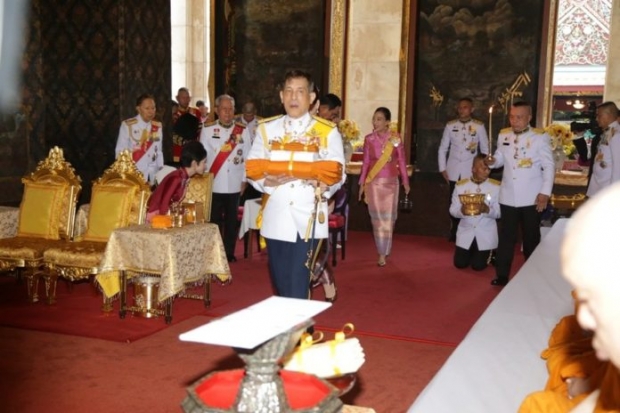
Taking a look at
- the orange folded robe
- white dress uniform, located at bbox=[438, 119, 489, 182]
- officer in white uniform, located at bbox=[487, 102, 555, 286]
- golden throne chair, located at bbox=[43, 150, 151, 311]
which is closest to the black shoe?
officer in white uniform, located at bbox=[487, 102, 555, 286]

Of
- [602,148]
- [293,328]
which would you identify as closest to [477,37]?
[602,148]

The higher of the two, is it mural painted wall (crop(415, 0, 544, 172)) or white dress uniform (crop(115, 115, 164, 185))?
mural painted wall (crop(415, 0, 544, 172))

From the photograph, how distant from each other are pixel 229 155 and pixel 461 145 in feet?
11.6

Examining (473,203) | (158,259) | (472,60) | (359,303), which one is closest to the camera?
(158,259)

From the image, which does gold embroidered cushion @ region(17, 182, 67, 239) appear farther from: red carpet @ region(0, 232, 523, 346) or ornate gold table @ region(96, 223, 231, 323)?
ornate gold table @ region(96, 223, 231, 323)

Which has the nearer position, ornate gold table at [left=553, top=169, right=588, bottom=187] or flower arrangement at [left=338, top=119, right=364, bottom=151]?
ornate gold table at [left=553, top=169, right=588, bottom=187]

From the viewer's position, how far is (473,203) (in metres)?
7.84

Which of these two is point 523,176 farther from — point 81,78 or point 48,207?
point 81,78

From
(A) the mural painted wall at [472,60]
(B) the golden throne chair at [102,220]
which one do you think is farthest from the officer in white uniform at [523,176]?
(A) the mural painted wall at [472,60]

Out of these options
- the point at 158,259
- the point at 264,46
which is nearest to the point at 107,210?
the point at 158,259

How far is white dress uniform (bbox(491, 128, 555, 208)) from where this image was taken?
22.6 ft

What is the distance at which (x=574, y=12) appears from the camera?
18156mm

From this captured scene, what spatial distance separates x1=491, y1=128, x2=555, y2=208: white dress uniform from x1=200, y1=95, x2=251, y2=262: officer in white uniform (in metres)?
2.88

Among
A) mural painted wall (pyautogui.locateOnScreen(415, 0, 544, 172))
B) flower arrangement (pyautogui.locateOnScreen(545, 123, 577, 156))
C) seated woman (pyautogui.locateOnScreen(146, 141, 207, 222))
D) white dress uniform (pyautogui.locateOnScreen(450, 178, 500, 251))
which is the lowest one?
white dress uniform (pyautogui.locateOnScreen(450, 178, 500, 251))
